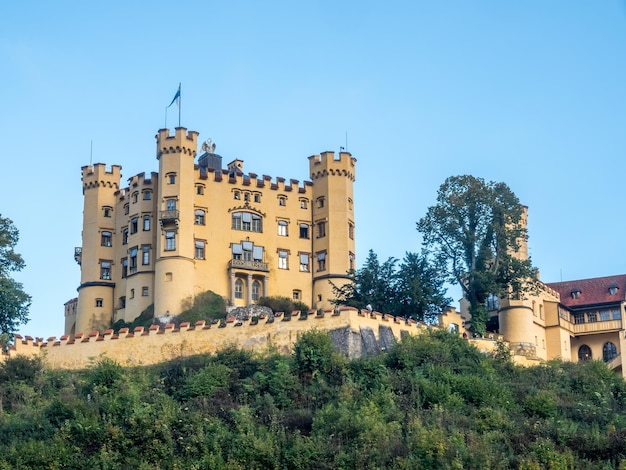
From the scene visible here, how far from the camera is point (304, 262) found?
8019 cm

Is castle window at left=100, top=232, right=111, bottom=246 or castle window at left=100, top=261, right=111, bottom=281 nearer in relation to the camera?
castle window at left=100, top=261, right=111, bottom=281

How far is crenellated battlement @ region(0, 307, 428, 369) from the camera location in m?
60.2

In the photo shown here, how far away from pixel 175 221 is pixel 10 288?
1078 centimetres

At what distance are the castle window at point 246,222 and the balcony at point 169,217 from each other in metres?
4.43

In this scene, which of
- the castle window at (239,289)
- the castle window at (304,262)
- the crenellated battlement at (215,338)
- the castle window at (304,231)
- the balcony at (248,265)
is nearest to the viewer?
the crenellated battlement at (215,338)

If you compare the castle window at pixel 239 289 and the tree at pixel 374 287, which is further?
the castle window at pixel 239 289

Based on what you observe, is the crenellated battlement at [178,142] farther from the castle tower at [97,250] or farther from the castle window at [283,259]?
the castle window at [283,259]

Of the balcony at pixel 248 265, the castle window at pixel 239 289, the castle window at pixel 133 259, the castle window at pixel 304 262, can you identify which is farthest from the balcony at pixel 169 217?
the castle window at pixel 304 262

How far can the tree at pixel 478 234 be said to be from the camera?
7069 cm

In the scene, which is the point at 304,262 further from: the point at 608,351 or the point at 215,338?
the point at 608,351

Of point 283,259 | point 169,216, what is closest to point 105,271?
point 169,216

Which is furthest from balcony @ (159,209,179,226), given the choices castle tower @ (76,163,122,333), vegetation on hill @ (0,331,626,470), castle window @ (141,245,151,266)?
vegetation on hill @ (0,331,626,470)

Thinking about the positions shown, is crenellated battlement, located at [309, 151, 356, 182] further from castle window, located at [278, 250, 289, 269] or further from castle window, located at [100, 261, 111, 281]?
castle window, located at [100, 261, 111, 281]

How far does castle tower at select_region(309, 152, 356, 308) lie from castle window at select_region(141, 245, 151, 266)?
10.7m
